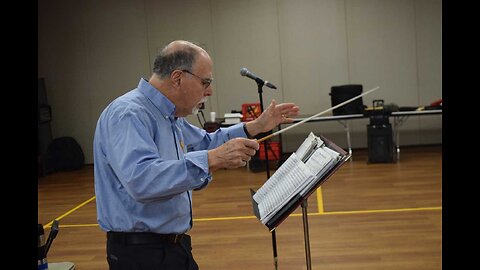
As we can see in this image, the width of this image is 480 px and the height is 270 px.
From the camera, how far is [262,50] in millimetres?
10008

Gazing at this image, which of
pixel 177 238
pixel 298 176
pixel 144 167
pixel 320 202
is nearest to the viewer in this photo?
pixel 144 167

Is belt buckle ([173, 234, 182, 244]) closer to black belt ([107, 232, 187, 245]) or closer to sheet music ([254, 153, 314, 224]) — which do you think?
black belt ([107, 232, 187, 245])

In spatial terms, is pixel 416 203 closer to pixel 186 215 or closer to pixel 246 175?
pixel 246 175

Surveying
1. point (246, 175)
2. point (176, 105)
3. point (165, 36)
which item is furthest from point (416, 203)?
point (165, 36)

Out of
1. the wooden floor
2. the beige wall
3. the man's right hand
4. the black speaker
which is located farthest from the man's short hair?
the beige wall

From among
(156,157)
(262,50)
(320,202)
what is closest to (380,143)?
(320,202)

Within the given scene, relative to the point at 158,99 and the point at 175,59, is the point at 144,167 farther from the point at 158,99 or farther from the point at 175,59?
the point at 175,59

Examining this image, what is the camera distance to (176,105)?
234cm

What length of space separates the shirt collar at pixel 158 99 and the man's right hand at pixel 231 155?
0.35 metres

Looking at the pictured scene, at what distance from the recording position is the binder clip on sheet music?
2.12m

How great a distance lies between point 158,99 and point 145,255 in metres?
0.65

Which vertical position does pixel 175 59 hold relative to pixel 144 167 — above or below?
above

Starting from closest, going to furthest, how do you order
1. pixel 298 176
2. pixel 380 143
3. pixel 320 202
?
pixel 298 176, pixel 320 202, pixel 380 143

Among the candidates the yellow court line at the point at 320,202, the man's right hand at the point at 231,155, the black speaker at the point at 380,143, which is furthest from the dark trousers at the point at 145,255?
the black speaker at the point at 380,143
